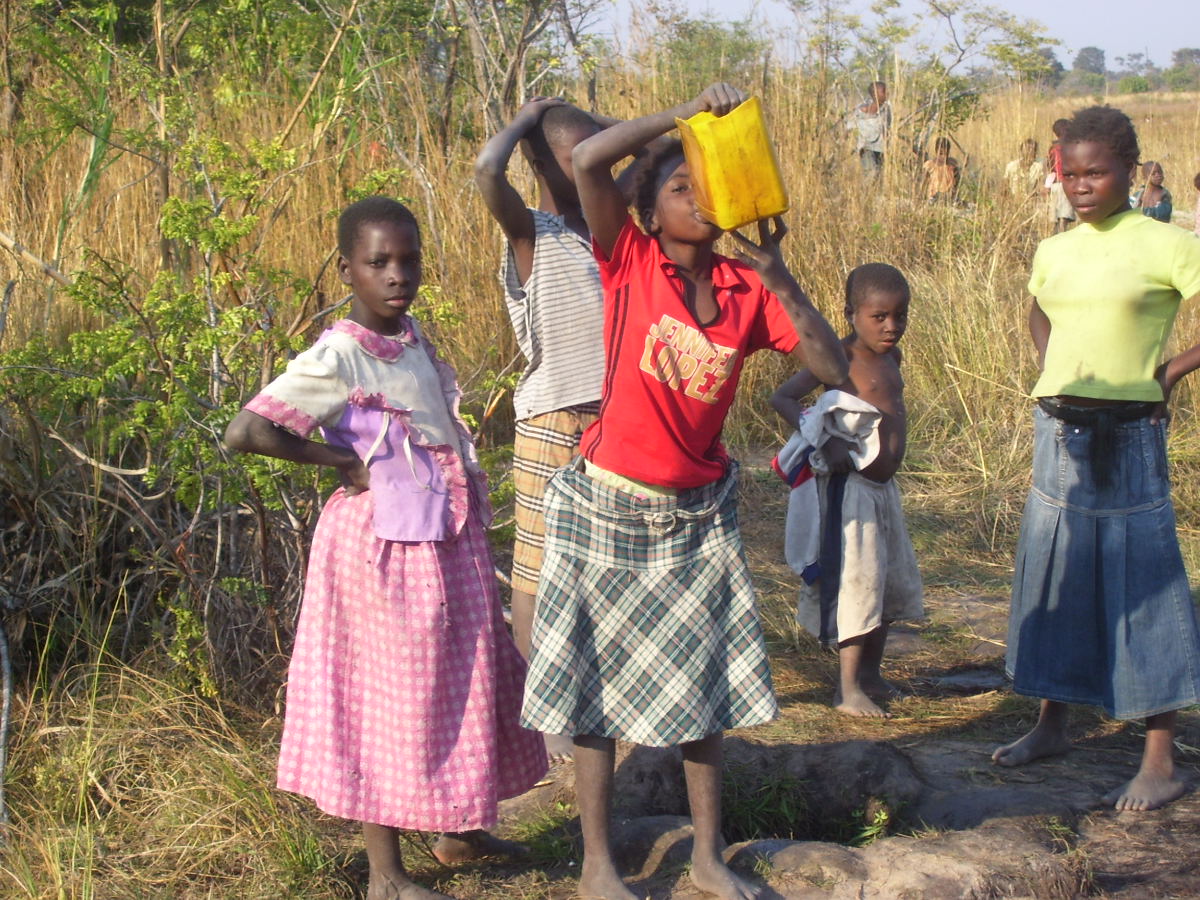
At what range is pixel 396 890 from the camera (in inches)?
100

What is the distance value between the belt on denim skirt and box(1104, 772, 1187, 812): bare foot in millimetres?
726

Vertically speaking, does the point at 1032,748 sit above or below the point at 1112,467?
below

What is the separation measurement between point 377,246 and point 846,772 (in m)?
1.68

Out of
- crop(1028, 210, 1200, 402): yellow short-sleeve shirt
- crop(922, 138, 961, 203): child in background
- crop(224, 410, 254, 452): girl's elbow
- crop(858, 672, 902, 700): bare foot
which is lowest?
crop(858, 672, 902, 700): bare foot

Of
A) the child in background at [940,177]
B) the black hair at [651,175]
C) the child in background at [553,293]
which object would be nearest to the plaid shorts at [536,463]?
the child in background at [553,293]

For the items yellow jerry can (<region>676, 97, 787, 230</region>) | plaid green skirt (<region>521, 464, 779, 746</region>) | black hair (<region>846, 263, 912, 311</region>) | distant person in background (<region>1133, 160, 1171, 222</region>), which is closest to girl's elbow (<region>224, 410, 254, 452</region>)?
plaid green skirt (<region>521, 464, 779, 746</region>)

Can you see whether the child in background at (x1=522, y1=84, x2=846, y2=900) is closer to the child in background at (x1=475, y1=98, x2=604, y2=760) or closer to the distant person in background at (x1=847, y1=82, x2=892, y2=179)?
the child in background at (x1=475, y1=98, x2=604, y2=760)

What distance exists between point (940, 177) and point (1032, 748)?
5147 mm

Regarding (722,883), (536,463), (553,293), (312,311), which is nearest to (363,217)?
(553,293)

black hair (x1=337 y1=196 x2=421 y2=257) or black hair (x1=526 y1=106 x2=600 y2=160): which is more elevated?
black hair (x1=526 y1=106 x2=600 y2=160)

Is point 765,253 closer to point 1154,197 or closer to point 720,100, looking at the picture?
point 720,100

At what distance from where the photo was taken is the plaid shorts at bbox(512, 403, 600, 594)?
316 cm

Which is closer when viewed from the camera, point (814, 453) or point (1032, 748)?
point (1032, 748)

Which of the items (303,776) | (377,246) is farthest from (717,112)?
(303,776)
